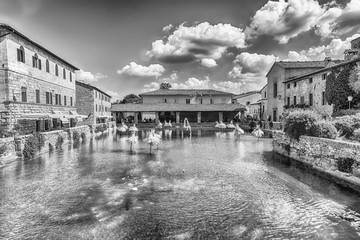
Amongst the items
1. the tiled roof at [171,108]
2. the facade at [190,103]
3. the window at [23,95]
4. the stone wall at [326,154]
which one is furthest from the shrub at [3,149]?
the facade at [190,103]

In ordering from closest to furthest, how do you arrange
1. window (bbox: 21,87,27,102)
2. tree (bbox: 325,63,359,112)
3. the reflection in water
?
the reflection in water
window (bbox: 21,87,27,102)
tree (bbox: 325,63,359,112)

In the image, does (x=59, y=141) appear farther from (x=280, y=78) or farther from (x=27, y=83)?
(x=280, y=78)

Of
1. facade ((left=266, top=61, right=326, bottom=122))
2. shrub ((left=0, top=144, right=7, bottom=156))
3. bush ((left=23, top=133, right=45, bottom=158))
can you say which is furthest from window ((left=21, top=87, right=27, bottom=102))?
facade ((left=266, top=61, right=326, bottom=122))

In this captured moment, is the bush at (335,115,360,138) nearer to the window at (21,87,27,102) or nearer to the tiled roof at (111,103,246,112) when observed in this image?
the window at (21,87,27,102)

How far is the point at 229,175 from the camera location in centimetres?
1056

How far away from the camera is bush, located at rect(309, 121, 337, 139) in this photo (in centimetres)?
1198

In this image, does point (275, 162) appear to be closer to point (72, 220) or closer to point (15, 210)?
point (72, 220)

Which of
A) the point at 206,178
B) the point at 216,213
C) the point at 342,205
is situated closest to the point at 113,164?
the point at 206,178

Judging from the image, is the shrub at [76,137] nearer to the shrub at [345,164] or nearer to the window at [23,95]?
the window at [23,95]

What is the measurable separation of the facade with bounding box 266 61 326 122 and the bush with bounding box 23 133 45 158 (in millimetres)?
30567

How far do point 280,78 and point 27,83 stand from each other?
3286 cm

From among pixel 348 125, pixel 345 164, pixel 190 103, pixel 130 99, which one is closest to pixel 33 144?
pixel 345 164

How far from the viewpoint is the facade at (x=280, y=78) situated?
110 ft

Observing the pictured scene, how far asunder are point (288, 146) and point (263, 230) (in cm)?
1015
